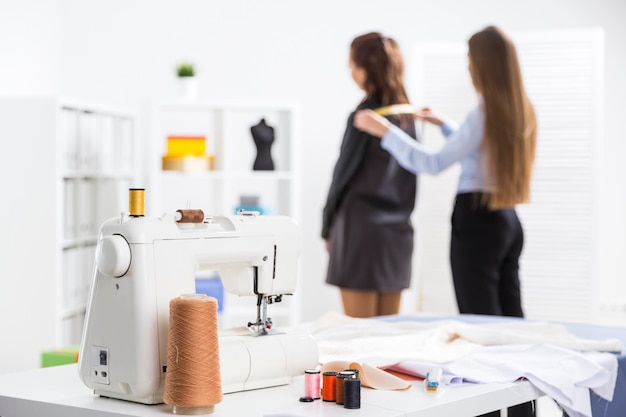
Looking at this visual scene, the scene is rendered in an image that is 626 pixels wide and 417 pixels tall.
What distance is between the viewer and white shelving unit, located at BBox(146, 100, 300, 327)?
4.81 m

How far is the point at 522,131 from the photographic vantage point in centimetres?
346

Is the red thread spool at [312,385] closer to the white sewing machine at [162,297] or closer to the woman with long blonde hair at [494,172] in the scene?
the white sewing machine at [162,297]

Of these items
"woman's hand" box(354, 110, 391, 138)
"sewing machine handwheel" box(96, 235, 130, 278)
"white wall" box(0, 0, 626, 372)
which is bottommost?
"sewing machine handwheel" box(96, 235, 130, 278)

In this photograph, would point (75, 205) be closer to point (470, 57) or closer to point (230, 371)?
point (470, 57)

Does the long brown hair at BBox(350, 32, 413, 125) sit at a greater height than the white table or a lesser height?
greater

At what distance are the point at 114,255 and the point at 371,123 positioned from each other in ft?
7.42

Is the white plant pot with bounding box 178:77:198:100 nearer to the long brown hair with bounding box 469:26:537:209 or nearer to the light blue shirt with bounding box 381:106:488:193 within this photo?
the light blue shirt with bounding box 381:106:488:193

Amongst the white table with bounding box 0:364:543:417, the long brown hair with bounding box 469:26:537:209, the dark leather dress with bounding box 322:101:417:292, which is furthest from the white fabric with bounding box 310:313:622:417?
the dark leather dress with bounding box 322:101:417:292

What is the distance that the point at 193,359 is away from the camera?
1.62 m

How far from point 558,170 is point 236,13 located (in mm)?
2018

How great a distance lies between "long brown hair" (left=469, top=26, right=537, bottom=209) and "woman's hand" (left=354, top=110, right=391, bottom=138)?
0.48 m

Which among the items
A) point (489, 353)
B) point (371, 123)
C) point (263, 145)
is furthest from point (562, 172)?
point (489, 353)

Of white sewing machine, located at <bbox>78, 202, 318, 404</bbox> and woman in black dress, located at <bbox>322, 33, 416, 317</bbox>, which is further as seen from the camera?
woman in black dress, located at <bbox>322, 33, 416, 317</bbox>

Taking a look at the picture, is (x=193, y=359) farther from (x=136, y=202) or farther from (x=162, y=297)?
(x=136, y=202)
